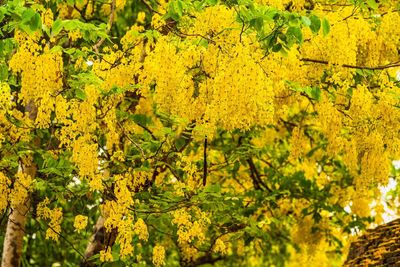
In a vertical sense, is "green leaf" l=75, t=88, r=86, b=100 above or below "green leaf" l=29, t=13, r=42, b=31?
above

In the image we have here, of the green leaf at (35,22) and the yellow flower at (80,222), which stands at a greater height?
the green leaf at (35,22)

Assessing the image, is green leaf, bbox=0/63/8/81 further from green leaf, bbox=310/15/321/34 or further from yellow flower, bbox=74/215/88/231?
green leaf, bbox=310/15/321/34

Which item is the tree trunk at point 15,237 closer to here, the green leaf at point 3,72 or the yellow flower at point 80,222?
the yellow flower at point 80,222

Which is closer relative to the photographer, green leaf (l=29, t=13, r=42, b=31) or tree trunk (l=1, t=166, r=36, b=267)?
green leaf (l=29, t=13, r=42, b=31)

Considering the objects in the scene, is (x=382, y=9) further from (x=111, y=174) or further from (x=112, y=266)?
(x=112, y=266)

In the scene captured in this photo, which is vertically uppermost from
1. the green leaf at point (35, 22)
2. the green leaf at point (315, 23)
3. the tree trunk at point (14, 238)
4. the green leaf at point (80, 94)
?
the green leaf at point (315, 23)

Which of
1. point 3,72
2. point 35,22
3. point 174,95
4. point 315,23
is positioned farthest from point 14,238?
point 315,23

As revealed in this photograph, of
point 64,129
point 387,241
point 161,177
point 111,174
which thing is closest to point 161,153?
point 111,174

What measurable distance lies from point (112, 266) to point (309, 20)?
3420 mm

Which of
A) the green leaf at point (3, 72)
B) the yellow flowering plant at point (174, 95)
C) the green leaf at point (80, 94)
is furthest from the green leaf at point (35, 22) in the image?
the green leaf at point (3, 72)

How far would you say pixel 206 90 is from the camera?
6125 millimetres

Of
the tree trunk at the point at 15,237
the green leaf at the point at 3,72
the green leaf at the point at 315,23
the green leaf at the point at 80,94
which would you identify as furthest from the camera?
the tree trunk at the point at 15,237

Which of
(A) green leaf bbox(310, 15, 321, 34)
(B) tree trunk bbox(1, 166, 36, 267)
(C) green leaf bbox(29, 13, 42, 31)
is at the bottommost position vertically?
(B) tree trunk bbox(1, 166, 36, 267)

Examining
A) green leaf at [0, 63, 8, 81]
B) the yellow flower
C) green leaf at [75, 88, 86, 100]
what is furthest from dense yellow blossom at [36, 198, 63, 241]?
green leaf at [75, 88, 86, 100]
